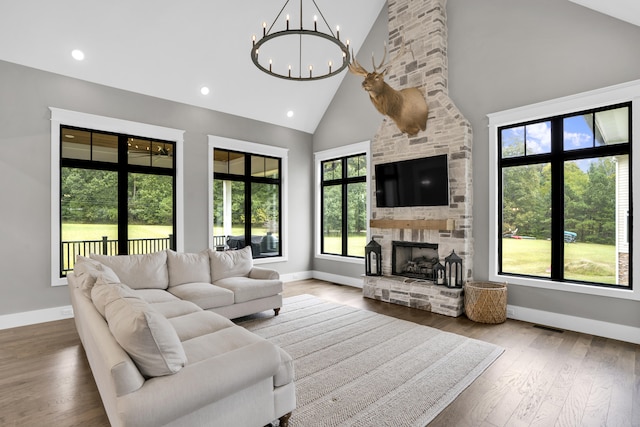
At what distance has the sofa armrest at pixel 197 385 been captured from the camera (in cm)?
167

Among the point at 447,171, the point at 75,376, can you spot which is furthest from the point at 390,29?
the point at 75,376

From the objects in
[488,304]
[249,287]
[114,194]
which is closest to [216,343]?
[249,287]

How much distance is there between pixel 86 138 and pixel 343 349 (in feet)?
16.2

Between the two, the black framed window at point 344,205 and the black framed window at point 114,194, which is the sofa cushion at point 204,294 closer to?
the black framed window at point 114,194

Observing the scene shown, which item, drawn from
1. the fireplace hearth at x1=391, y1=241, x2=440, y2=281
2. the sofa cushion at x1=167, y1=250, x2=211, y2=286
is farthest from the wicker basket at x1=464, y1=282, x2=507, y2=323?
the sofa cushion at x1=167, y1=250, x2=211, y2=286

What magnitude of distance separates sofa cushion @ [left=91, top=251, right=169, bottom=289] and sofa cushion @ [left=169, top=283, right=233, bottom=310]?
226mm

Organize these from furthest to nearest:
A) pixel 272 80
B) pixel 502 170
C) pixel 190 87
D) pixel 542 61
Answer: pixel 272 80
pixel 190 87
pixel 502 170
pixel 542 61

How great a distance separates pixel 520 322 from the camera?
4547mm

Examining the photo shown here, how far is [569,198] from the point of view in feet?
14.3

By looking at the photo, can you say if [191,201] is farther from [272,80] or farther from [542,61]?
[542,61]

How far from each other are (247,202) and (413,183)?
3.41 meters

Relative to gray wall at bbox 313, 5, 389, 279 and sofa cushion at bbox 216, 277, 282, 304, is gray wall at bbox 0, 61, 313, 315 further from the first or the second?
gray wall at bbox 313, 5, 389, 279

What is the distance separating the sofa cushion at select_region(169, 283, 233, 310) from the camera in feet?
13.5

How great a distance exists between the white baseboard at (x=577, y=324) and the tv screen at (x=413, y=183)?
6.10 feet
